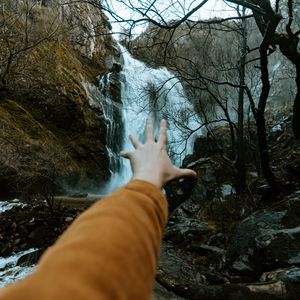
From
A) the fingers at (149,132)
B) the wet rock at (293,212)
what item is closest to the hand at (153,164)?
the fingers at (149,132)

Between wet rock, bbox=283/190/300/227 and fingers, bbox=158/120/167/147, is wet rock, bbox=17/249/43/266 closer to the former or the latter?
wet rock, bbox=283/190/300/227

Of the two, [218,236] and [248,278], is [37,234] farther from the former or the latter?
[248,278]

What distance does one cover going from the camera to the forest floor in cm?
431

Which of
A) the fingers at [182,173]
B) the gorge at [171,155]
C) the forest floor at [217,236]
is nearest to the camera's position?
Answer: the fingers at [182,173]

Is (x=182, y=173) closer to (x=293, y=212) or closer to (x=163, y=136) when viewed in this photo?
(x=163, y=136)

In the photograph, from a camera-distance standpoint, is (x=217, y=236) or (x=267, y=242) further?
(x=217, y=236)

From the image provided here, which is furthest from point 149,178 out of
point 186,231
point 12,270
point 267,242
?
point 186,231

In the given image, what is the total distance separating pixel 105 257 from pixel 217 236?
752cm

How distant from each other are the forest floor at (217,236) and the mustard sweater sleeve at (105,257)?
3.50m

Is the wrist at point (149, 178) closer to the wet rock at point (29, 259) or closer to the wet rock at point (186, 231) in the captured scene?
the wet rock at point (29, 259)

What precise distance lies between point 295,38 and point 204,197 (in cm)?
598

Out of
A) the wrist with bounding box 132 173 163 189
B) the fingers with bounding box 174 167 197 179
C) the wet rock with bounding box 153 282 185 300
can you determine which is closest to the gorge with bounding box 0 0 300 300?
the wet rock with bounding box 153 282 185 300

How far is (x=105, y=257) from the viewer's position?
0.58 metres

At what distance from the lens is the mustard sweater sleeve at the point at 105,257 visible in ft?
1.65
